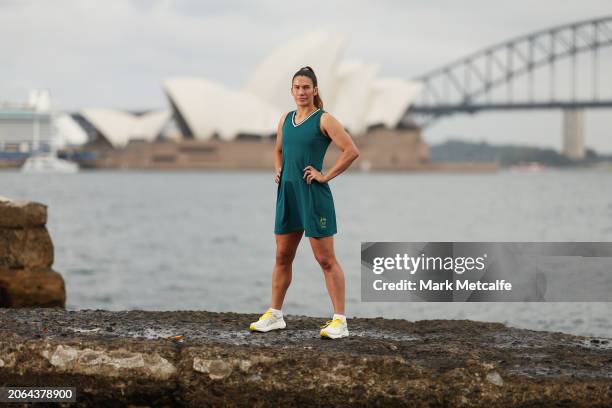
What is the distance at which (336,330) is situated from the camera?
395 cm

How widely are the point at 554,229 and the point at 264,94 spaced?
50155 millimetres

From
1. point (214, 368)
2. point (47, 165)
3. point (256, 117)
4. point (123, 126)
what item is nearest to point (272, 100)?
point (256, 117)

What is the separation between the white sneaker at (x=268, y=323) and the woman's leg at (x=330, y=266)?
0.32 m

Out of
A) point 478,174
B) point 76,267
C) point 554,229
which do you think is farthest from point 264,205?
point 478,174

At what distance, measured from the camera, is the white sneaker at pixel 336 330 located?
395 cm

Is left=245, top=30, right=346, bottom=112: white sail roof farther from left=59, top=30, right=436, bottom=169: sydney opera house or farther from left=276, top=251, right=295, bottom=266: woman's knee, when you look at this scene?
left=276, top=251, right=295, bottom=266: woman's knee

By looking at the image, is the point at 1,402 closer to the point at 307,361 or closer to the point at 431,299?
the point at 307,361

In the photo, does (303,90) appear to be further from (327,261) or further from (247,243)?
(247,243)

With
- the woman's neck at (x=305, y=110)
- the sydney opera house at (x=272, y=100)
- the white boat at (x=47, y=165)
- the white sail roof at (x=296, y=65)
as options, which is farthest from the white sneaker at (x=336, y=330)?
the white boat at (x=47, y=165)

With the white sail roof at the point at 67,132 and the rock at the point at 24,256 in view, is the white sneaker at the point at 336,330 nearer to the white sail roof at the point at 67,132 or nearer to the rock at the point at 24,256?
the rock at the point at 24,256

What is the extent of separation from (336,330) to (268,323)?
13.8 inches

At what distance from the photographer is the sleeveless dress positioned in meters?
3.80

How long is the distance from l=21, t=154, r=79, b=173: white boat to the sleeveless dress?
282 ft

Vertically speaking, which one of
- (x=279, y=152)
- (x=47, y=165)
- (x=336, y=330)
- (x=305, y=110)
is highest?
(x=47, y=165)
